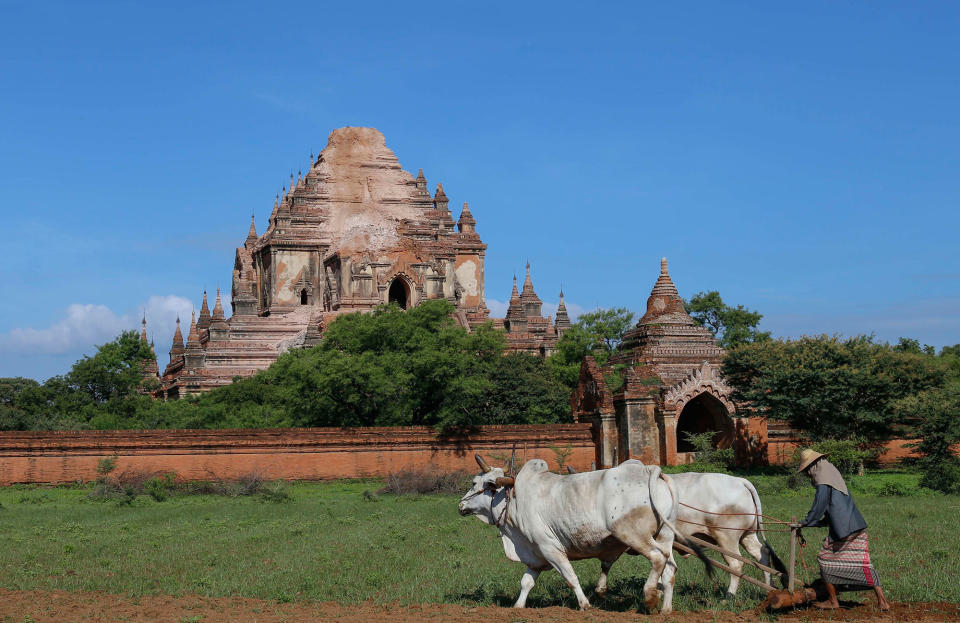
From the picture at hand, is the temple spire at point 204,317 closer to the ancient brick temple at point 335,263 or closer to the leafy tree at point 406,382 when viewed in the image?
the ancient brick temple at point 335,263

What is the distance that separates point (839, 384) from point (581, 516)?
20906 millimetres

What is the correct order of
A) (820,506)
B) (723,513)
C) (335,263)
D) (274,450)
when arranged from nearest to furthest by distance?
(820,506), (723,513), (274,450), (335,263)

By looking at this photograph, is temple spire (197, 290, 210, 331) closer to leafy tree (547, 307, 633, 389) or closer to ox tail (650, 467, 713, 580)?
leafy tree (547, 307, 633, 389)

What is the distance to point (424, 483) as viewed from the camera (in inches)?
1068

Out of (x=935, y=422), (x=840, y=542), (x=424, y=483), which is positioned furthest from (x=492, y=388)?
(x=840, y=542)

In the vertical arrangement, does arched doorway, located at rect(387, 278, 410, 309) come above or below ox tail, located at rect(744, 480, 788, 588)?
above

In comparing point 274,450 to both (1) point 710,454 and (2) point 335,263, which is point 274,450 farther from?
(2) point 335,263

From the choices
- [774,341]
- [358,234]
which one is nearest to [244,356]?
[358,234]

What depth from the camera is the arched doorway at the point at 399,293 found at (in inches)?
2277

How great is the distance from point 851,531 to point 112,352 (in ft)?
187

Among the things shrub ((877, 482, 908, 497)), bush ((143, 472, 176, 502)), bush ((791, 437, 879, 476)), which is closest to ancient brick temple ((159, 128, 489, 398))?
bush ((143, 472, 176, 502))

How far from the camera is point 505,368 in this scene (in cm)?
3538

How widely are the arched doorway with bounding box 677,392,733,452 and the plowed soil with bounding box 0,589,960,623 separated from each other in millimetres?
21727

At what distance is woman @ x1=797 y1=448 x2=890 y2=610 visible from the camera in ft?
32.8
